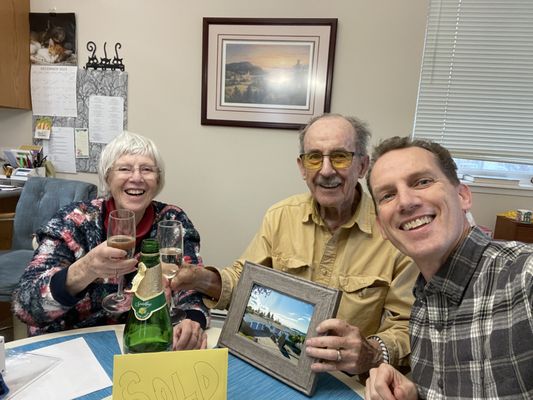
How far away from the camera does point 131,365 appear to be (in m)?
0.68

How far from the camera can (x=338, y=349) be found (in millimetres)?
885

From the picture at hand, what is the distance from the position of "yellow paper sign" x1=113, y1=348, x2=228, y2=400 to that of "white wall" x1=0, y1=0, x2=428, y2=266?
194cm

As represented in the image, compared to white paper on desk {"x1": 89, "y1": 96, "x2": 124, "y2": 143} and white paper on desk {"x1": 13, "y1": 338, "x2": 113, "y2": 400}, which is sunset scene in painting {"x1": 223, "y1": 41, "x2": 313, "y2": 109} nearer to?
white paper on desk {"x1": 89, "y1": 96, "x2": 124, "y2": 143}

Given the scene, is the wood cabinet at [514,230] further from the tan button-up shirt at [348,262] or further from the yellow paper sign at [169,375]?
the yellow paper sign at [169,375]

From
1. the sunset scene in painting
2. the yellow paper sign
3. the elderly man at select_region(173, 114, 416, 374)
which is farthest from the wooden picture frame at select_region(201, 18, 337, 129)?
the yellow paper sign

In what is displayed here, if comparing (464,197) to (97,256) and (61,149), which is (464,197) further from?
(61,149)

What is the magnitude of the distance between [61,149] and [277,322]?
263 centimetres

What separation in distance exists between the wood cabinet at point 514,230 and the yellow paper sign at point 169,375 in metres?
2.05

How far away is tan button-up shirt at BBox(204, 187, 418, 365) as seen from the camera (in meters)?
1.26

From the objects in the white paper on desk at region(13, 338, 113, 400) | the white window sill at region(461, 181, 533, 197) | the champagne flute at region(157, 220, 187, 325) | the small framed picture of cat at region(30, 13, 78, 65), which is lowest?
the white paper on desk at region(13, 338, 113, 400)

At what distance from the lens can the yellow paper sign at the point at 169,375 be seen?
2.23ft

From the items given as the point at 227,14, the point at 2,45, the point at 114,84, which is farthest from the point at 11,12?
the point at 227,14

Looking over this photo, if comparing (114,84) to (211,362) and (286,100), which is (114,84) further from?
(211,362)

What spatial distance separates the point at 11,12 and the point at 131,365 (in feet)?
9.81
